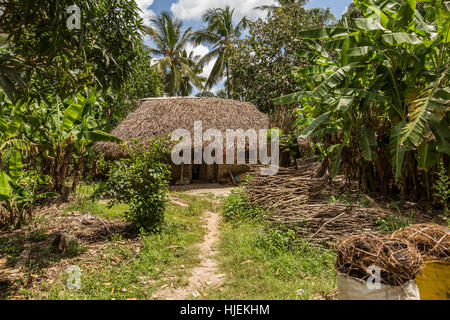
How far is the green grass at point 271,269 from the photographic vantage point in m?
2.82

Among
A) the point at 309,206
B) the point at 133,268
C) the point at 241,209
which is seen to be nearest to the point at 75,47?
the point at 133,268

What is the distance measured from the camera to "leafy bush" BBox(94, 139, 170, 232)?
4.50 metres

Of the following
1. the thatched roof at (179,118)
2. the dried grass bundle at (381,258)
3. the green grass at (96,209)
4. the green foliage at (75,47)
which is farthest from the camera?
the thatched roof at (179,118)

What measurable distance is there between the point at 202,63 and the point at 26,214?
55.2ft

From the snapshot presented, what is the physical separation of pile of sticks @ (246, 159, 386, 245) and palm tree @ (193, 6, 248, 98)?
1335 cm

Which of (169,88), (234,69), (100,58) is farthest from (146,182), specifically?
(169,88)

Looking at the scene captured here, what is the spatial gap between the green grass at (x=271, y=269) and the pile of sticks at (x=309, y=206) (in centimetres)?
43

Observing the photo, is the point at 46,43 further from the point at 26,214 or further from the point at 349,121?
the point at 349,121

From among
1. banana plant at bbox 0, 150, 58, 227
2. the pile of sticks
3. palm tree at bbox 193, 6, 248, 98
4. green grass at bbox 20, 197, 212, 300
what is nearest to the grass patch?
the pile of sticks

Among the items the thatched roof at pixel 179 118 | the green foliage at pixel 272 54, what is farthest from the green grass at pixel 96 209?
the green foliage at pixel 272 54

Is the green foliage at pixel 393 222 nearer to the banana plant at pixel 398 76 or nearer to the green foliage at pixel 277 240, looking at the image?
the banana plant at pixel 398 76

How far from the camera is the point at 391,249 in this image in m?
1.98

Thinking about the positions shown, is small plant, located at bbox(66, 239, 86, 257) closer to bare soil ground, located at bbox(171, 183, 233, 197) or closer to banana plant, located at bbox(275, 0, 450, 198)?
banana plant, located at bbox(275, 0, 450, 198)
